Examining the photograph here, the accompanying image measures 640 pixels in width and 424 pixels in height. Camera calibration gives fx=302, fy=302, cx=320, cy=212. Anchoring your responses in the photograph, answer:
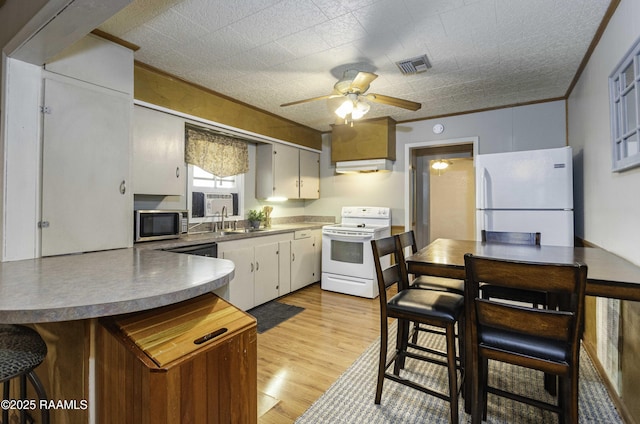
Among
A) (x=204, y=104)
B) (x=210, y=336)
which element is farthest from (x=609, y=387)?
(x=204, y=104)

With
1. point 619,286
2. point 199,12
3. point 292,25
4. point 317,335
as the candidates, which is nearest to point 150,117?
point 199,12

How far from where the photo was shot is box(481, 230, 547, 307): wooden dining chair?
197 cm

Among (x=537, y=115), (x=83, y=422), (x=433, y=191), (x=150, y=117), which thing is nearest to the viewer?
(x=83, y=422)

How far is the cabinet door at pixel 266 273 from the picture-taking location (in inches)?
133

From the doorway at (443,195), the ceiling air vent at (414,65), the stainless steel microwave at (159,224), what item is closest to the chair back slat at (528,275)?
the ceiling air vent at (414,65)

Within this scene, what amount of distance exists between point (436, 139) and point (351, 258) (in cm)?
200

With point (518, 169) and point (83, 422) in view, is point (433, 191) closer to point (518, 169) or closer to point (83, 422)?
point (518, 169)

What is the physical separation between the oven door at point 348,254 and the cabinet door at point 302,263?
0.69ft

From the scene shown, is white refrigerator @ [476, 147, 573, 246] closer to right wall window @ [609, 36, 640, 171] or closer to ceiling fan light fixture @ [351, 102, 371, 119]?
right wall window @ [609, 36, 640, 171]

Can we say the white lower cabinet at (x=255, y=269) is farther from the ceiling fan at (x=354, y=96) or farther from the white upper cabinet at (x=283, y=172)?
the ceiling fan at (x=354, y=96)

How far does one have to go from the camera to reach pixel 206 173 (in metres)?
3.57

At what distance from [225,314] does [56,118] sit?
5.47 ft

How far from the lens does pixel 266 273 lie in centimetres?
350

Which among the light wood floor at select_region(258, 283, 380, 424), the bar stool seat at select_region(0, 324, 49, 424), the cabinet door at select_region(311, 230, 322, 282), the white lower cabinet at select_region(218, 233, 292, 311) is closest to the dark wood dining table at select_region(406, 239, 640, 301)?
the light wood floor at select_region(258, 283, 380, 424)
